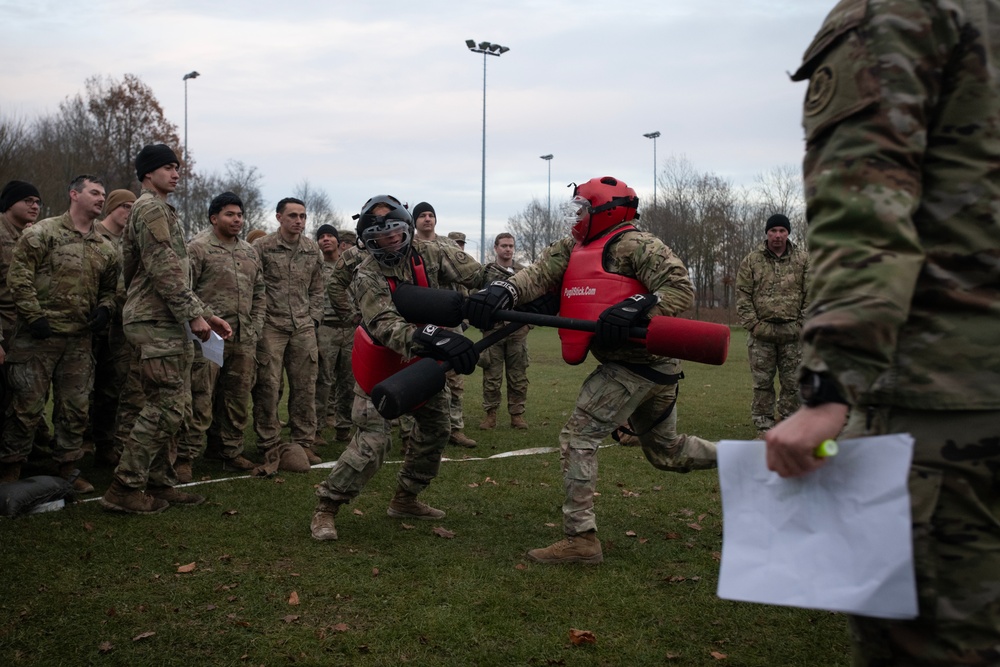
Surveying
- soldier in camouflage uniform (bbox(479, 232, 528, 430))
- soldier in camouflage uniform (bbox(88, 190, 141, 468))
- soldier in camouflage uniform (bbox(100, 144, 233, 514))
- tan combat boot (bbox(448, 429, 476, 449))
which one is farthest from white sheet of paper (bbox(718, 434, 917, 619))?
soldier in camouflage uniform (bbox(479, 232, 528, 430))

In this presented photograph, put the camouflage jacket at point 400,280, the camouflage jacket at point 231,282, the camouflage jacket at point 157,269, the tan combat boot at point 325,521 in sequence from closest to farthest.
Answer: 1. the camouflage jacket at point 400,280
2. the tan combat boot at point 325,521
3. the camouflage jacket at point 157,269
4. the camouflage jacket at point 231,282

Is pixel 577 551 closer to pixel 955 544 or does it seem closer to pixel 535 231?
pixel 955 544

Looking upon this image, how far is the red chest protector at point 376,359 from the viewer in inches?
239

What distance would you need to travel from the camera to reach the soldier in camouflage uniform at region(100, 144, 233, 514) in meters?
6.45

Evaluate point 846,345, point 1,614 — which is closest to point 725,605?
point 846,345

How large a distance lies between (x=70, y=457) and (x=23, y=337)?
1.15 meters

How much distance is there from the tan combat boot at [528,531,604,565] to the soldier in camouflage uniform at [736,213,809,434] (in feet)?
17.1

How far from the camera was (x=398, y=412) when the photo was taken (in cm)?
458

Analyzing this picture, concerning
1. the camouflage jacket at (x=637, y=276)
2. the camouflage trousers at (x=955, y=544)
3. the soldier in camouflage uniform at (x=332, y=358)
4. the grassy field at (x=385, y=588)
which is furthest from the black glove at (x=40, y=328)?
the camouflage trousers at (x=955, y=544)

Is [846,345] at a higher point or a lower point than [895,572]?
higher

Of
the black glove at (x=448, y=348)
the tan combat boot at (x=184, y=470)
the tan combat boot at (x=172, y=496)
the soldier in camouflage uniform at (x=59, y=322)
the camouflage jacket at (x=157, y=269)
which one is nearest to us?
the black glove at (x=448, y=348)

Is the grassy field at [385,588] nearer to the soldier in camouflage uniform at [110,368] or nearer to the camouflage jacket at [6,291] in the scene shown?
the soldier in camouflage uniform at [110,368]

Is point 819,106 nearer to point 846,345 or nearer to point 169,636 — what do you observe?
point 846,345

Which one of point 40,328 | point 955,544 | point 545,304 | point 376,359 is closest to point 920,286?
point 955,544
